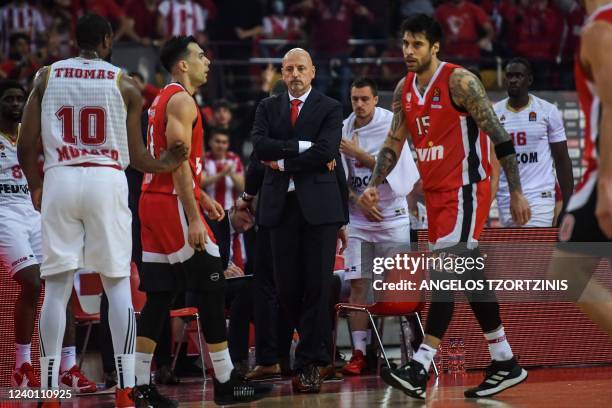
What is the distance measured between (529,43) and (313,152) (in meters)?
10.7

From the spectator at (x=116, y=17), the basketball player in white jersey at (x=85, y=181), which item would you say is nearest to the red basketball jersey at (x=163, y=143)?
the basketball player in white jersey at (x=85, y=181)

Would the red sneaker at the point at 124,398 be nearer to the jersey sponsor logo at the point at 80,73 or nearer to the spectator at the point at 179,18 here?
the jersey sponsor logo at the point at 80,73

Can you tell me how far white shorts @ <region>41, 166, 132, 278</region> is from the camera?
6844 mm

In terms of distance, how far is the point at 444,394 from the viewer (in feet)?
26.3

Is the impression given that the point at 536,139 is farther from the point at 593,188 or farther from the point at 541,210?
the point at 593,188

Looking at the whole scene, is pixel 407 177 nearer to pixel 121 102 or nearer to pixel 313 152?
pixel 313 152

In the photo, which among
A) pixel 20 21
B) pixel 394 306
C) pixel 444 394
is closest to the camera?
pixel 444 394

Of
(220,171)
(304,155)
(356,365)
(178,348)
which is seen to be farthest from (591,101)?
(220,171)

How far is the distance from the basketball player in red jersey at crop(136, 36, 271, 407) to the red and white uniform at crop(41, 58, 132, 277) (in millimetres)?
524

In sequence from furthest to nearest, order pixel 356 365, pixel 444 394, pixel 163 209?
pixel 356 365, pixel 444 394, pixel 163 209

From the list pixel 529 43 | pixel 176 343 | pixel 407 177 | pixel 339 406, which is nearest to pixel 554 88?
pixel 529 43

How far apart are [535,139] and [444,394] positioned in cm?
366

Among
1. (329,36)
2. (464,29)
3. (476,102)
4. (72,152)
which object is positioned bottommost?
(72,152)

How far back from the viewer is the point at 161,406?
7.57m
